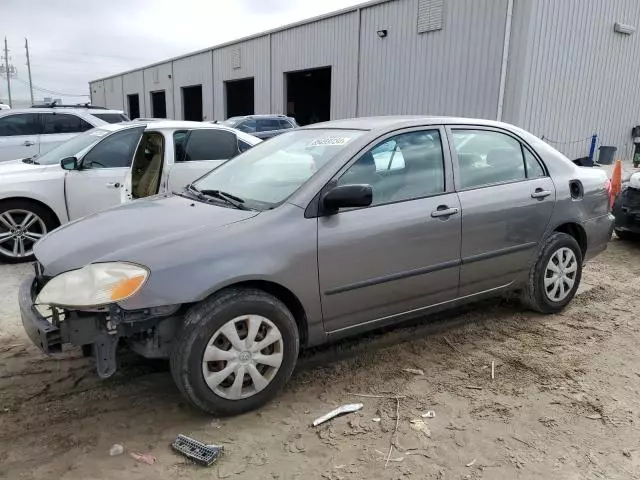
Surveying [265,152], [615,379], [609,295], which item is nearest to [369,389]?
[615,379]

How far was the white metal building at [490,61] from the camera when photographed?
46.6ft

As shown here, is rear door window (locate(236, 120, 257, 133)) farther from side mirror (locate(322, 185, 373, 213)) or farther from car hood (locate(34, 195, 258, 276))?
side mirror (locate(322, 185, 373, 213))

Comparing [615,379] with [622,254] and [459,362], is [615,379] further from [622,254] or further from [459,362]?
[622,254]

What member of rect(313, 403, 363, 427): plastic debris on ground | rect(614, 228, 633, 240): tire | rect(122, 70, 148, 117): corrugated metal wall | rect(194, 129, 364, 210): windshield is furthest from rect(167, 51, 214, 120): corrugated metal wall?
rect(313, 403, 363, 427): plastic debris on ground

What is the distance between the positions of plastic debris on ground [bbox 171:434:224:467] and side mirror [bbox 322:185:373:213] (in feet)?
4.72

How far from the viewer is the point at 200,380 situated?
281cm

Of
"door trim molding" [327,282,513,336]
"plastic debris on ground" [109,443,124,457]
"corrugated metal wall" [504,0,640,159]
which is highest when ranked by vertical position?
"corrugated metal wall" [504,0,640,159]

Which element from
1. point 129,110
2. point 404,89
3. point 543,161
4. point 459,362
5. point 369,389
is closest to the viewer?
point 369,389

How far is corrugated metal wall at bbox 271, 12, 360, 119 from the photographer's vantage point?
63.5 feet

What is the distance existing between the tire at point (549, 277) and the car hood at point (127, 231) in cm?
248

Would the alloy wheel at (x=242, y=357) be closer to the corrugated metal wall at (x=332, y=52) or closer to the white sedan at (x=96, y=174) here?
the white sedan at (x=96, y=174)

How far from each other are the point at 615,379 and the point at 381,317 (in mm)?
1550

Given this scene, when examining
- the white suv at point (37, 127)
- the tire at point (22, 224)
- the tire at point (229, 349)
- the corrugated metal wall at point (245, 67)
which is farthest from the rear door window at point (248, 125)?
the tire at point (229, 349)

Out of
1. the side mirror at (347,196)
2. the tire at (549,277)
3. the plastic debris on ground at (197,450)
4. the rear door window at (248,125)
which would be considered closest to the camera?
the plastic debris on ground at (197,450)
